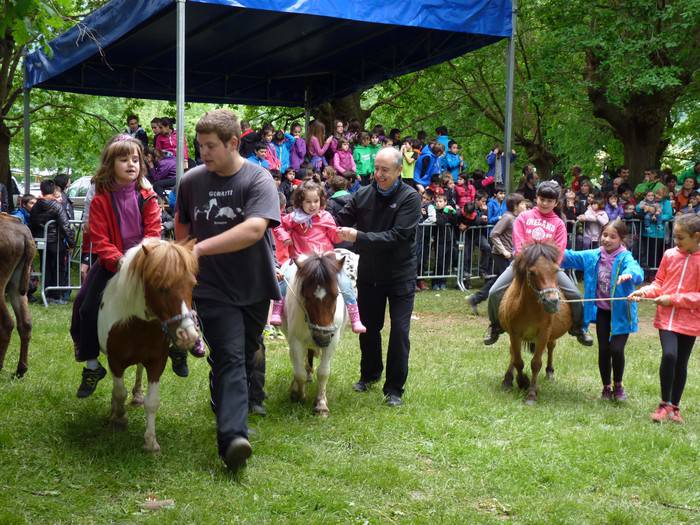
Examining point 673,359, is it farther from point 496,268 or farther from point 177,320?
point 496,268

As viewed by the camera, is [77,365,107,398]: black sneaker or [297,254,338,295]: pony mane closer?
[77,365,107,398]: black sneaker

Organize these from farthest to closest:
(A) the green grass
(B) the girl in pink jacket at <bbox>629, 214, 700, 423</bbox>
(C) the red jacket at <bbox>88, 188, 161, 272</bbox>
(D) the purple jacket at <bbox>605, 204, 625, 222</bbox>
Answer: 1. (D) the purple jacket at <bbox>605, 204, 625, 222</bbox>
2. (B) the girl in pink jacket at <bbox>629, 214, 700, 423</bbox>
3. (C) the red jacket at <bbox>88, 188, 161, 272</bbox>
4. (A) the green grass

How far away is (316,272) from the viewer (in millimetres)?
6430

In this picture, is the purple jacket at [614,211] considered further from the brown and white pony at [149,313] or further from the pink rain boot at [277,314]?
the brown and white pony at [149,313]

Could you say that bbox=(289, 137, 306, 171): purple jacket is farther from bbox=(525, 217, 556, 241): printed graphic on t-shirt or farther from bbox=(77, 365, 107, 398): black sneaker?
bbox=(77, 365, 107, 398): black sneaker

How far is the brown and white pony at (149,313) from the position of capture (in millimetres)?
4680

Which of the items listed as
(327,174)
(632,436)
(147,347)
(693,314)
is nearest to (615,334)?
(693,314)

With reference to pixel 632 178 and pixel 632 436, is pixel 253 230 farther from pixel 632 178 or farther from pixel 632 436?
pixel 632 178

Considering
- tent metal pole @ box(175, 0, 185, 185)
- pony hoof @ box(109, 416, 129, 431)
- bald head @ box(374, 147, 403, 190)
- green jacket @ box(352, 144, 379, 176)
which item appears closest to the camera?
pony hoof @ box(109, 416, 129, 431)

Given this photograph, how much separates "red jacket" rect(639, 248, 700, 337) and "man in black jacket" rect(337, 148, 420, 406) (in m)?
2.17

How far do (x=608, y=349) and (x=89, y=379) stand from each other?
16.1ft

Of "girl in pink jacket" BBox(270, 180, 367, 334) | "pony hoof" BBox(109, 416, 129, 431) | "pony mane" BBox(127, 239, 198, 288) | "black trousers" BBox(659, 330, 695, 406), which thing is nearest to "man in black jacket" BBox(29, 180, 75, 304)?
"girl in pink jacket" BBox(270, 180, 367, 334)

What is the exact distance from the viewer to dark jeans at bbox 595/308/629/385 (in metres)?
7.68

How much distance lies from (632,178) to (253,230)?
60.3 ft
